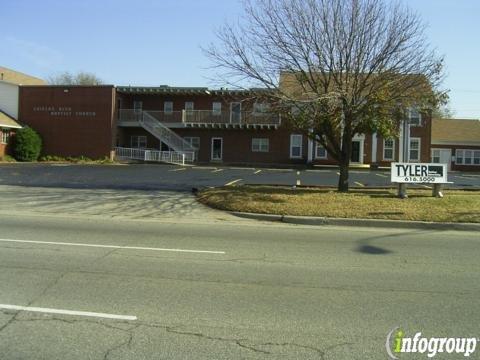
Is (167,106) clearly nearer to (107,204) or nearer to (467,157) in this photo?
(467,157)

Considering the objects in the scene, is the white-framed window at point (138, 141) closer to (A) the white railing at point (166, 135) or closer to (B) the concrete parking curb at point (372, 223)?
(A) the white railing at point (166, 135)

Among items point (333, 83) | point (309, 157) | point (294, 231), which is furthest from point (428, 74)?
point (309, 157)

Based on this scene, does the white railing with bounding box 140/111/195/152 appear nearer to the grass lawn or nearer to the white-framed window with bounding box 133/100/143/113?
A: the white-framed window with bounding box 133/100/143/113

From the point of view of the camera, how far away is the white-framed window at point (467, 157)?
50.5 meters

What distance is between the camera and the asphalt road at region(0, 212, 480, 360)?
4656mm

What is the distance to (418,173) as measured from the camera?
1631 cm

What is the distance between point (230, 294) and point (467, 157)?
5003 centimetres

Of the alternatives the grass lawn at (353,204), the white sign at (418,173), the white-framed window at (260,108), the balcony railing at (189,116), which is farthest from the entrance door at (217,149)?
the white sign at (418,173)

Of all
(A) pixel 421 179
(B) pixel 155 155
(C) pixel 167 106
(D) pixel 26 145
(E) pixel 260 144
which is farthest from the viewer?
(C) pixel 167 106

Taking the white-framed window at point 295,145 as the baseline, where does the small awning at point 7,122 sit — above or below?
above

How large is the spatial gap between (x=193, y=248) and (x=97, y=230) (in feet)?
10.6

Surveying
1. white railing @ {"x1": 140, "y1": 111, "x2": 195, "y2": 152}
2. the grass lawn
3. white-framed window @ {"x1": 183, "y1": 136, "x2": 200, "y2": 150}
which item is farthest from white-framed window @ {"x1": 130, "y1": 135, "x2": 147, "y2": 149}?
the grass lawn

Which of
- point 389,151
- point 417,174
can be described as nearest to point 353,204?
point 417,174

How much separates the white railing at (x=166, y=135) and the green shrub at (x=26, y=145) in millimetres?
8741
